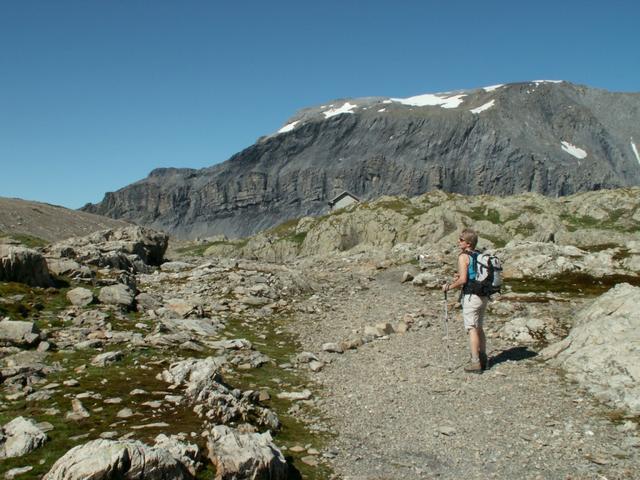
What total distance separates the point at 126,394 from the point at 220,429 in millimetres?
3631

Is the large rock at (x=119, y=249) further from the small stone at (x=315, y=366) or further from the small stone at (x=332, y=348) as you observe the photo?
the small stone at (x=315, y=366)

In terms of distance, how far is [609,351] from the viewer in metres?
13.4

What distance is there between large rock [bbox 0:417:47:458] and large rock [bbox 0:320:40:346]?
6412mm

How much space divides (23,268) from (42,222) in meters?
106

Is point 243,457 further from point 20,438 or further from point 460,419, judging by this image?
point 460,419

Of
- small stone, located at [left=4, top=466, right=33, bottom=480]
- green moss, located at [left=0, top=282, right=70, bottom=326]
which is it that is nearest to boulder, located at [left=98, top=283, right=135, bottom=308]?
green moss, located at [left=0, top=282, right=70, bottom=326]

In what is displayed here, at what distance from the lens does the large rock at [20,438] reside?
790cm

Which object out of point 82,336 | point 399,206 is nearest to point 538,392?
point 82,336

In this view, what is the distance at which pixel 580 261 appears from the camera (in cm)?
3803

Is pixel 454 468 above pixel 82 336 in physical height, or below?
below

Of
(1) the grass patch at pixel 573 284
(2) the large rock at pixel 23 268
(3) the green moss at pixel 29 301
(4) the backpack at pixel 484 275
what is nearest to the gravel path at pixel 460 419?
(4) the backpack at pixel 484 275

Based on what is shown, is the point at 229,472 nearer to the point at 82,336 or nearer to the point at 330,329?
the point at 82,336

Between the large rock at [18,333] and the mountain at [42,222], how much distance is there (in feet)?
315

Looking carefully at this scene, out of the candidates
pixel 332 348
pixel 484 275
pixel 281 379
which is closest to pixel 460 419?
pixel 484 275
